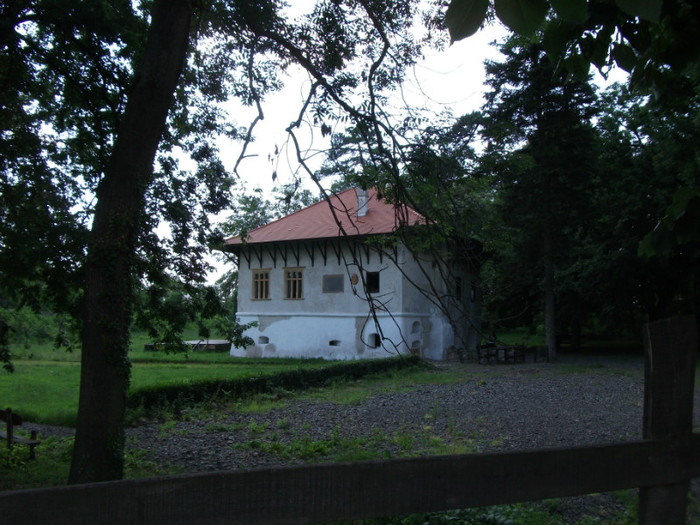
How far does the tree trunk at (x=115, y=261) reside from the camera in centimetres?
473

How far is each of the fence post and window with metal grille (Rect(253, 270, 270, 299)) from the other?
1206 inches

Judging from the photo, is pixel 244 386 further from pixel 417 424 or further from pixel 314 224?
pixel 314 224

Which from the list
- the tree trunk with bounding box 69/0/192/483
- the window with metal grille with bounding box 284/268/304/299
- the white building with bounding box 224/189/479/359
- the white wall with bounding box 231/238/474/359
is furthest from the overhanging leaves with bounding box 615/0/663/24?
the window with metal grille with bounding box 284/268/304/299

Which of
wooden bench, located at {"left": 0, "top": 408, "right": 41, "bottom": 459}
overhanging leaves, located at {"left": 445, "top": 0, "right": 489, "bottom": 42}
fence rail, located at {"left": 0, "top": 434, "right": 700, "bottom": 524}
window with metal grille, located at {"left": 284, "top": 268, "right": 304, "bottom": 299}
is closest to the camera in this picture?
overhanging leaves, located at {"left": 445, "top": 0, "right": 489, "bottom": 42}

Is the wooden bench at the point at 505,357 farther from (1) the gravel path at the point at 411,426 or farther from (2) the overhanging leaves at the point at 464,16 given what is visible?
(2) the overhanging leaves at the point at 464,16

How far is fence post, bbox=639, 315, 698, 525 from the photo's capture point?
2.15 meters

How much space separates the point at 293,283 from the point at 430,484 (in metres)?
29.7

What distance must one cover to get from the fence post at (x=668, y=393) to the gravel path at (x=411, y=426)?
12.6ft

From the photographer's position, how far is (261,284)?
32781 mm

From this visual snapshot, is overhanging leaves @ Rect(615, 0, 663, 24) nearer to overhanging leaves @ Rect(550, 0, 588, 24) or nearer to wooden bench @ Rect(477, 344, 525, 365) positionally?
overhanging leaves @ Rect(550, 0, 588, 24)

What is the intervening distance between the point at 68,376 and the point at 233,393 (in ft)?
28.7

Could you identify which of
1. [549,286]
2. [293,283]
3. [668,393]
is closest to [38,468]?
[668,393]

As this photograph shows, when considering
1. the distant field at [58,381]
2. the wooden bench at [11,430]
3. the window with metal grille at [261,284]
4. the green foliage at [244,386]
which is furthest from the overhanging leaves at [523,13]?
the window with metal grille at [261,284]

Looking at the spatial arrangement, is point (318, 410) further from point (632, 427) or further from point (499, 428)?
point (632, 427)
